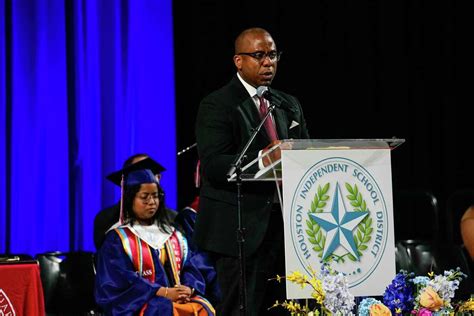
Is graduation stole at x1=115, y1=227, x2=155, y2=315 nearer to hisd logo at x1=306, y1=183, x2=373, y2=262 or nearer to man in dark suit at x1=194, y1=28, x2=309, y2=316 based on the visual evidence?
man in dark suit at x1=194, y1=28, x2=309, y2=316

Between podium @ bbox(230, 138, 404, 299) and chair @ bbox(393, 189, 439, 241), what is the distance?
Answer: 3.50 metres

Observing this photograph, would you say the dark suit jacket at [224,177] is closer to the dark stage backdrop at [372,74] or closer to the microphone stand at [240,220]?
the microphone stand at [240,220]

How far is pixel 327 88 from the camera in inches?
279

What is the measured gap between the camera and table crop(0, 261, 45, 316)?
4734 mm

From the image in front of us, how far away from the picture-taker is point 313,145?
10.3ft

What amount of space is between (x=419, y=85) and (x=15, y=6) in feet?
10.9

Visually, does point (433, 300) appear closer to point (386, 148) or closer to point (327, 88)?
point (386, 148)

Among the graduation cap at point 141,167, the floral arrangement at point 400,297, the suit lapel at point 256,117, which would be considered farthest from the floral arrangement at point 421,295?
the graduation cap at point 141,167

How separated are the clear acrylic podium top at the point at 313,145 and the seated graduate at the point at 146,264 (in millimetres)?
2153

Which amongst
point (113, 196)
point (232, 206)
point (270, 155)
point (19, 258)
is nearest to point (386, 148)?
point (270, 155)

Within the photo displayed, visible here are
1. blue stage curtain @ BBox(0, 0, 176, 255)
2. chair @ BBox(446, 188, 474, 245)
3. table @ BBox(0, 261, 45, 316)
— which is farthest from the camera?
chair @ BBox(446, 188, 474, 245)

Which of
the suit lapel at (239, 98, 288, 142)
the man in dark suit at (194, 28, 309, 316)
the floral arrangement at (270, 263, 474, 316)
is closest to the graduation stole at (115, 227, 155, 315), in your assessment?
the man in dark suit at (194, 28, 309, 316)

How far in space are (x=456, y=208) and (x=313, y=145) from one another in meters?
4.12

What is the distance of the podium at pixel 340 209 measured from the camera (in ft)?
10.1
